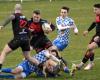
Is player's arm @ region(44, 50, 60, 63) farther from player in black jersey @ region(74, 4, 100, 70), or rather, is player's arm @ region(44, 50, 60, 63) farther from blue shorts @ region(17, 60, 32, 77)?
player in black jersey @ region(74, 4, 100, 70)

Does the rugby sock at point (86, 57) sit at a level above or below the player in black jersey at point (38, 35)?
below

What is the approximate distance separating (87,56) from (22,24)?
2.99m

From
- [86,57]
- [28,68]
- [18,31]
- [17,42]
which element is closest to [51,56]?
[28,68]

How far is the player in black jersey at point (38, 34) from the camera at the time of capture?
605 inches

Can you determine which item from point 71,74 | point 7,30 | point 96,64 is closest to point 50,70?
point 71,74

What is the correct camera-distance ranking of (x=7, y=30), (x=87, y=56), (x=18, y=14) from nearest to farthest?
(x=18, y=14) → (x=87, y=56) → (x=7, y=30)

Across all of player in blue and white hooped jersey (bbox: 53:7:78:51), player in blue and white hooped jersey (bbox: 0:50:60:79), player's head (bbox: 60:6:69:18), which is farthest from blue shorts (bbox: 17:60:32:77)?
player's head (bbox: 60:6:69:18)

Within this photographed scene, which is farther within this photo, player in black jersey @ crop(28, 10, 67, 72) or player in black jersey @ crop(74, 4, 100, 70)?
player in black jersey @ crop(74, 4, 100, 70)

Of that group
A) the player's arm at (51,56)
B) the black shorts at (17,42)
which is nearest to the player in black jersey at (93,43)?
the player's arm at (51,56)

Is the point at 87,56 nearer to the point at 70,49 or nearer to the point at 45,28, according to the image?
the point at 45,28

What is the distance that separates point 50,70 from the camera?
48.2 feet

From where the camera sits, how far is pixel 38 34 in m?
15.7

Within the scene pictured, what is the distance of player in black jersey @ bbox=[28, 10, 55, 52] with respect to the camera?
1538cm

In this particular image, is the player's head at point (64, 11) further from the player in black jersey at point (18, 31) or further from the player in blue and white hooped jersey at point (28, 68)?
the player in black jersey at point (18, 31)
